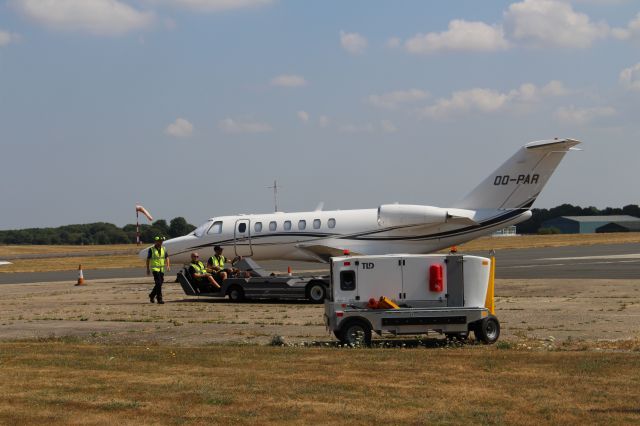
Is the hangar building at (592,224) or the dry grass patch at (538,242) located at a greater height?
the hangar building at (592,224)

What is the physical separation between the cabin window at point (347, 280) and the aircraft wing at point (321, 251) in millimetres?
18924

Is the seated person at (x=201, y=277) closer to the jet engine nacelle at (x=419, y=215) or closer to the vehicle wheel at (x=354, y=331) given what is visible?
the jet engine nacelle at (x=419, y=215)

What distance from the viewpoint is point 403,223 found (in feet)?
112

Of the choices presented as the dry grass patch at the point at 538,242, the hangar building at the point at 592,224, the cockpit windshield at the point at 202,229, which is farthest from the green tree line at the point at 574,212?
the cockpit windshield at the point at 202,229

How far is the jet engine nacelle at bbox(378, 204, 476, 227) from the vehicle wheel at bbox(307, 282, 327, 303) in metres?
9.27

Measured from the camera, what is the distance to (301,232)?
1419 inches

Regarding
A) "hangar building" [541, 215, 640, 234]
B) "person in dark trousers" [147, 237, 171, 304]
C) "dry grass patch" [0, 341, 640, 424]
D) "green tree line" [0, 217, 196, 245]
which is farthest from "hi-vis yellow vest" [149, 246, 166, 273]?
"hangar building" [541, 215, 640, 234]

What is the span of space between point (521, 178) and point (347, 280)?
63.9 feet

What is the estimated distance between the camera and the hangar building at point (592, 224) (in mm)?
157250

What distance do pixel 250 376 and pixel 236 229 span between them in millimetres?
25361

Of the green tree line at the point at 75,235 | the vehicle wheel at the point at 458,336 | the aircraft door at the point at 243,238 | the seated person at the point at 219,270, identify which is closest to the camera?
the vehicle wheel at the point at 458,336

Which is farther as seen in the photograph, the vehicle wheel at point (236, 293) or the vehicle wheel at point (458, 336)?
the vehicle wheel at point (236, 293)

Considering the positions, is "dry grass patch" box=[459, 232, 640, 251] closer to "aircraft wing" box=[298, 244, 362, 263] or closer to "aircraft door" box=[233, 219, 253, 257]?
"aircraft wing" box=[298, 244, 362, 263]

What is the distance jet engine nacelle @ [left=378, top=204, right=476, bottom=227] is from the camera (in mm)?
33719
